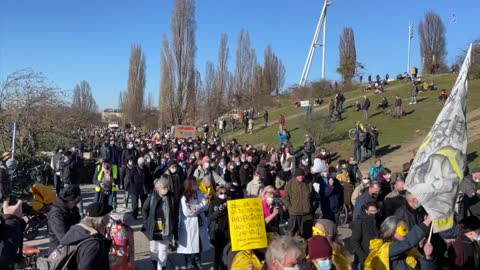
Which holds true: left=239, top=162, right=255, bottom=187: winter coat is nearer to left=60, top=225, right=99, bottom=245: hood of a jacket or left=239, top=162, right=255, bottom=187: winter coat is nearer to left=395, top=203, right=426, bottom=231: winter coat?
left=395, top=203, right=426, bottom=231: winter coat

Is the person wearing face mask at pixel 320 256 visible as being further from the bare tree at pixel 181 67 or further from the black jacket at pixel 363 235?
the bare tree at pixel 181 67

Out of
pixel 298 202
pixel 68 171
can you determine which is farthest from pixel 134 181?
pixel 298 202

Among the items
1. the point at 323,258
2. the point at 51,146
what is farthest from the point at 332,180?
the point at 51,146

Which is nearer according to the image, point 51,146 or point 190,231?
point 190,231

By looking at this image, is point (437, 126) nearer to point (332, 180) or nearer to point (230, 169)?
point (332, 180)

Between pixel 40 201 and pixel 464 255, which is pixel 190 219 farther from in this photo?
pixel 464 255

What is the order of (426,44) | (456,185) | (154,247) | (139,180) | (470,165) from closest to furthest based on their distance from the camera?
(456,185) → (154,247) → (139,180) → (470,165) → (426,44)

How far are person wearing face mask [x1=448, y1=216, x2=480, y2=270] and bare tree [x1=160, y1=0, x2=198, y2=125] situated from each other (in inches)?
1663

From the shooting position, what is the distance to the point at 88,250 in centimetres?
371

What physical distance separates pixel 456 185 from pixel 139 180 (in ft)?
30.5

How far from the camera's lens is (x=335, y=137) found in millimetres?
29125

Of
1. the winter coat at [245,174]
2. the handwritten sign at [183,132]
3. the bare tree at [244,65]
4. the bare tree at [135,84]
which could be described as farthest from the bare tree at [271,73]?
the winter coat at [245,174]

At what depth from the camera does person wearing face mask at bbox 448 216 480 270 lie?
470cm

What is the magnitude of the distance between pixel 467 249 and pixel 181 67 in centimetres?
4251
